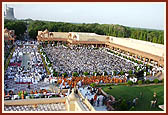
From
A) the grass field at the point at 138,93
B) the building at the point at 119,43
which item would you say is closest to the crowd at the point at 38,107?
the grass field at the point at 138,93

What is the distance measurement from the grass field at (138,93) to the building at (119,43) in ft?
27.7

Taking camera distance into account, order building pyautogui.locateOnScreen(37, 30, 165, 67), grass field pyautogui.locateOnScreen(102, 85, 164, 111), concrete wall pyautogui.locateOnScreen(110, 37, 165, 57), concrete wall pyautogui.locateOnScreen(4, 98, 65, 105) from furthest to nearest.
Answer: building pyautogui.locateOnScreen(37, 30, 165, 67), concrete wall pyautogui.locateOnScreen(110, 37, 165, 57), grass field pyautogui.locateOnScreen(102, 85, 164, 111), concrete wall pyautogui.locateOnScreen(4, 98, 65, 105)

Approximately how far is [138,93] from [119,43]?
21303mm

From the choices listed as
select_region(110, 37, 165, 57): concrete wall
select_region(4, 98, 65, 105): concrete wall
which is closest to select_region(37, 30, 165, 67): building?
select_region(110, 37, 165, 57): concrete wall

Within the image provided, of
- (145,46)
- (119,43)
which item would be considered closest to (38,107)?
(145,46)

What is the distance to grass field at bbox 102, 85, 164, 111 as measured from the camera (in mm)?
10836

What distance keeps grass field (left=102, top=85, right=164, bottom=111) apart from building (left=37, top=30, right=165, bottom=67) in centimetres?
844

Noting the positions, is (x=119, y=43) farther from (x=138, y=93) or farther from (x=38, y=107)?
(x=38, y=107)

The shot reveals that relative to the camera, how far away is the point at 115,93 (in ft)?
40.2

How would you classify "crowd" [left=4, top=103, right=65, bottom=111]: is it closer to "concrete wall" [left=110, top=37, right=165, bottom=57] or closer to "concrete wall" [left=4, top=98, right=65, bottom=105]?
"concrete wall" [left=4, top=98, right=65, bottom=105]

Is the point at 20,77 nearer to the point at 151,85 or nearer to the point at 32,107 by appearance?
the point at 32,107

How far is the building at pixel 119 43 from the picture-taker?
23.4 meters

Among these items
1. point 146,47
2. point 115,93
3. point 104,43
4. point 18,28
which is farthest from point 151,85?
point 18,28

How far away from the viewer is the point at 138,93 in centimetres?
1238
